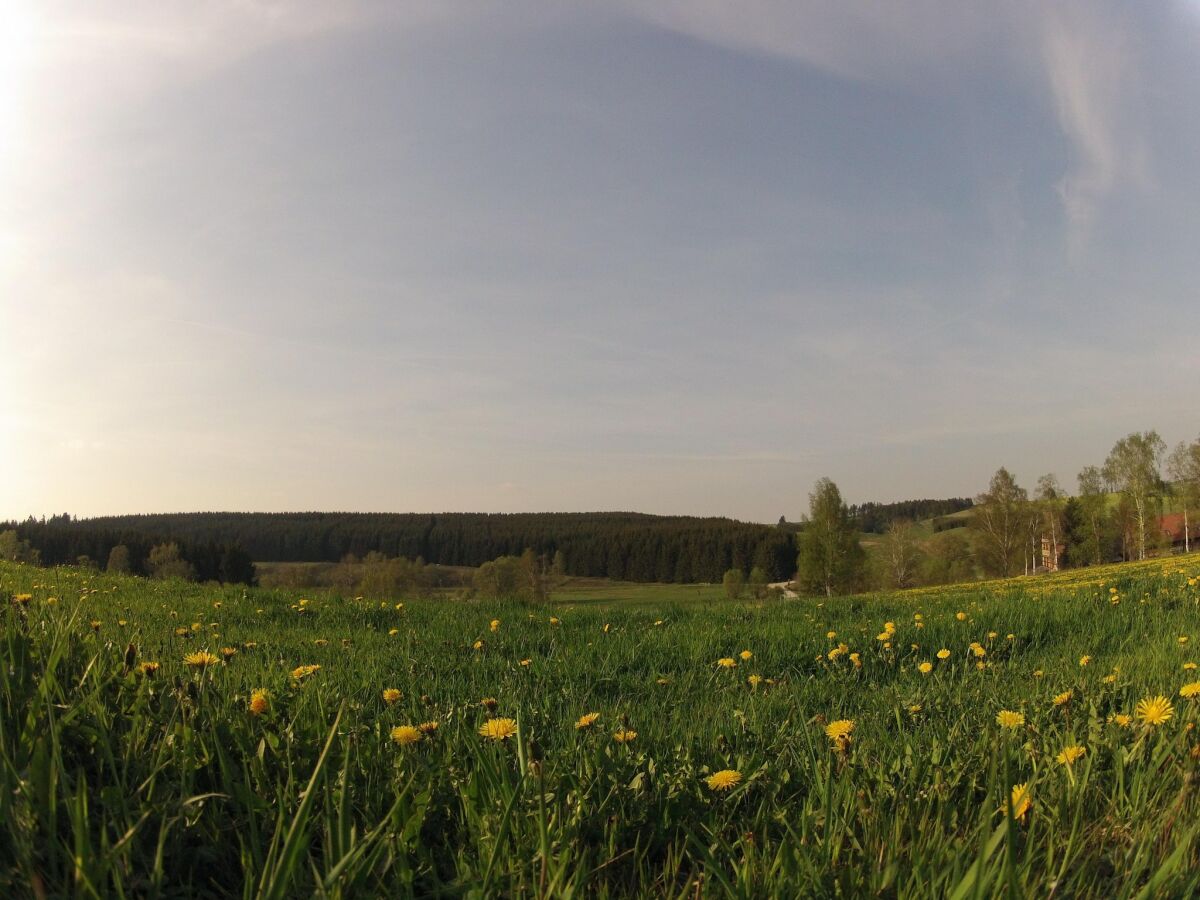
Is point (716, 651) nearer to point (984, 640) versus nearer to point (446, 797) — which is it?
point (984, 640)

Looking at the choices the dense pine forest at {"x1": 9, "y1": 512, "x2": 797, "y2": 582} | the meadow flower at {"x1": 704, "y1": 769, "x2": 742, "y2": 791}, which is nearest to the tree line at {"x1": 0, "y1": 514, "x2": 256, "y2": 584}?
the dense pine forest at {"x1": 9, "y1": 512, "x2": 797, "y2": 582}

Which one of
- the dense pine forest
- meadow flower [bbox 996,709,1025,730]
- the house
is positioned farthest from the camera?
the dense pine forest

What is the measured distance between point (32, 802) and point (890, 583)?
8659cm

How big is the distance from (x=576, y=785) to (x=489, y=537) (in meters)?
150

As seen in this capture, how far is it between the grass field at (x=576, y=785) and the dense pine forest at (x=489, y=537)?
349 ft

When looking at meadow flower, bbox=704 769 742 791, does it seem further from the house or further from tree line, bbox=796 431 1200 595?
the house

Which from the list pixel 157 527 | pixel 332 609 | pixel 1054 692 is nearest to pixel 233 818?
pixel 1054 692

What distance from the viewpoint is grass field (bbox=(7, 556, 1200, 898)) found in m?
1.50

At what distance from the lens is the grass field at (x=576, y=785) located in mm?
1497

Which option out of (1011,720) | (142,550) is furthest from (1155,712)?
Result: (142,550)

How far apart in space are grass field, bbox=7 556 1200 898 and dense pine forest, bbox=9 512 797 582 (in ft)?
349

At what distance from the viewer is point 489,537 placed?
14988cm

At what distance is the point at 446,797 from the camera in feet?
6.77

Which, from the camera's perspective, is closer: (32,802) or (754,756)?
(32,802)
